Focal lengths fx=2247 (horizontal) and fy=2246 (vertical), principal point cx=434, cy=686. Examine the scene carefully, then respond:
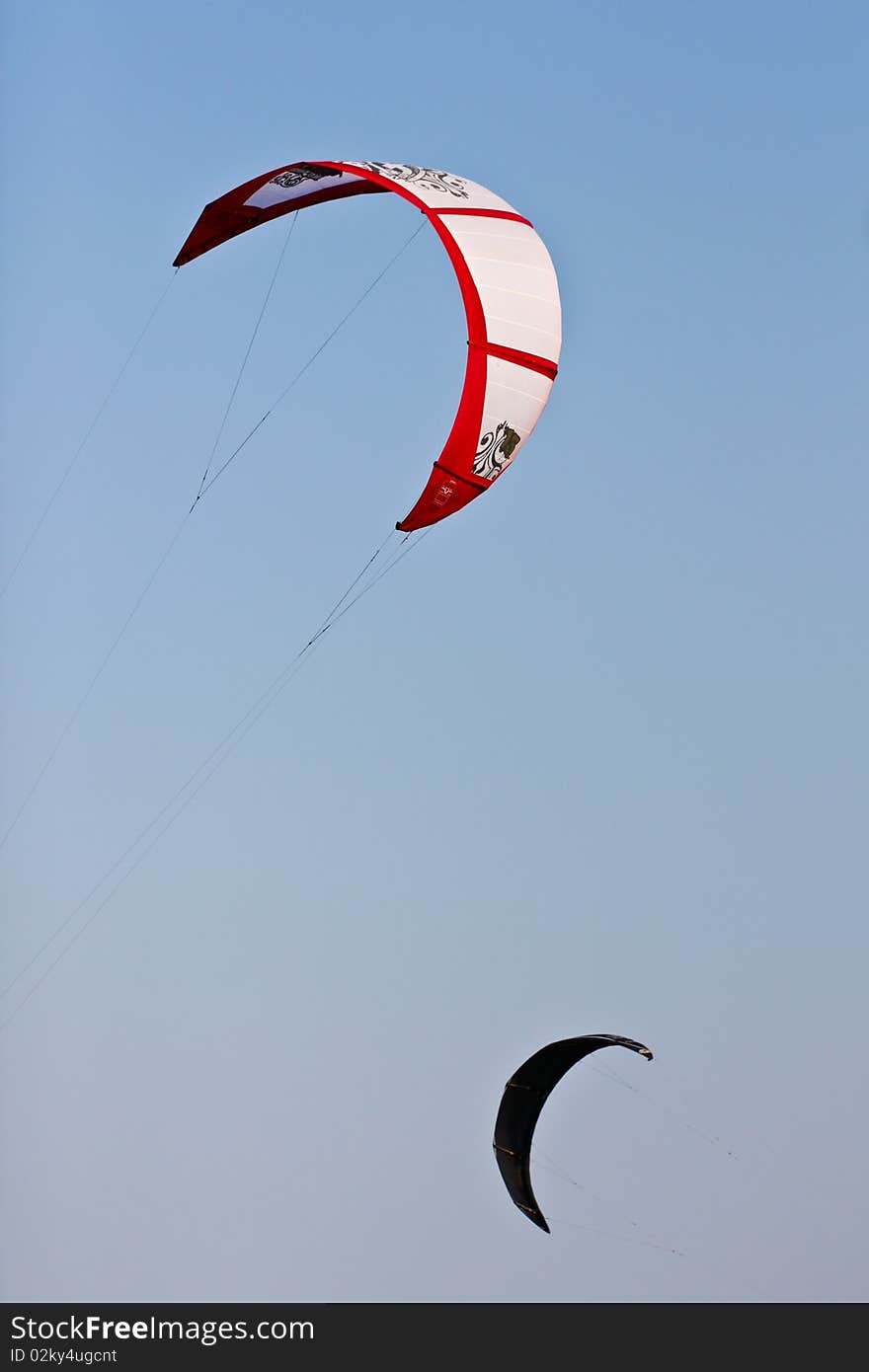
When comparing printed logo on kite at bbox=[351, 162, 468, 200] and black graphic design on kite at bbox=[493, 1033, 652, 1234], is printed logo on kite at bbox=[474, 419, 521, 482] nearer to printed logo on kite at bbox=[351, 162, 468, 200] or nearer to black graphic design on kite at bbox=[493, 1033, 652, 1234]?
printed logo on kite at bbox=[351, 162, 468, 200]

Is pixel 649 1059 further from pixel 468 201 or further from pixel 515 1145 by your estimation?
pixel 468 201

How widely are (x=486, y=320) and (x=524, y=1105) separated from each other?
1116 centimetres

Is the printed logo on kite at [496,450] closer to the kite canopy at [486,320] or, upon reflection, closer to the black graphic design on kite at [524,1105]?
the kite canopy at [486,320]

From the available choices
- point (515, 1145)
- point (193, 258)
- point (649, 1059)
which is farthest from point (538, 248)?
point (515, 1145)

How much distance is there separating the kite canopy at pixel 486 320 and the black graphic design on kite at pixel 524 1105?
878cm

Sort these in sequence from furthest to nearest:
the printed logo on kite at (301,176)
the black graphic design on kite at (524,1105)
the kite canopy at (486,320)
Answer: the black graphic design on kite at (524,1105) → the printed logo on kite at (301,176) → the kite canopy at (486,320)

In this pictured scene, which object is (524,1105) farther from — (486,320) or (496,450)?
(486,320)

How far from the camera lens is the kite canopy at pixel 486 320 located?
79.2ft

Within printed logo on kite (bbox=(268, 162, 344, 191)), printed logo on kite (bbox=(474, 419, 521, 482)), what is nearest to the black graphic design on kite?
printed logo on kite (bbox=(474, 419, 521, 482))

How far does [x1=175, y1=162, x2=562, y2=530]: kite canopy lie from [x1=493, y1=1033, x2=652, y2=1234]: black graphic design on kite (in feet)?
28.8

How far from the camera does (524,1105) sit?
98.6 ft

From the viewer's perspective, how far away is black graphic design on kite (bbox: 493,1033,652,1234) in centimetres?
2966

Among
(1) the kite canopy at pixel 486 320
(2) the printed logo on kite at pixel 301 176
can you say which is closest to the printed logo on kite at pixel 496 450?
(1) the kite canopy at pixel 486 320

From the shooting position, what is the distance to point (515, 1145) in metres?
29.9
